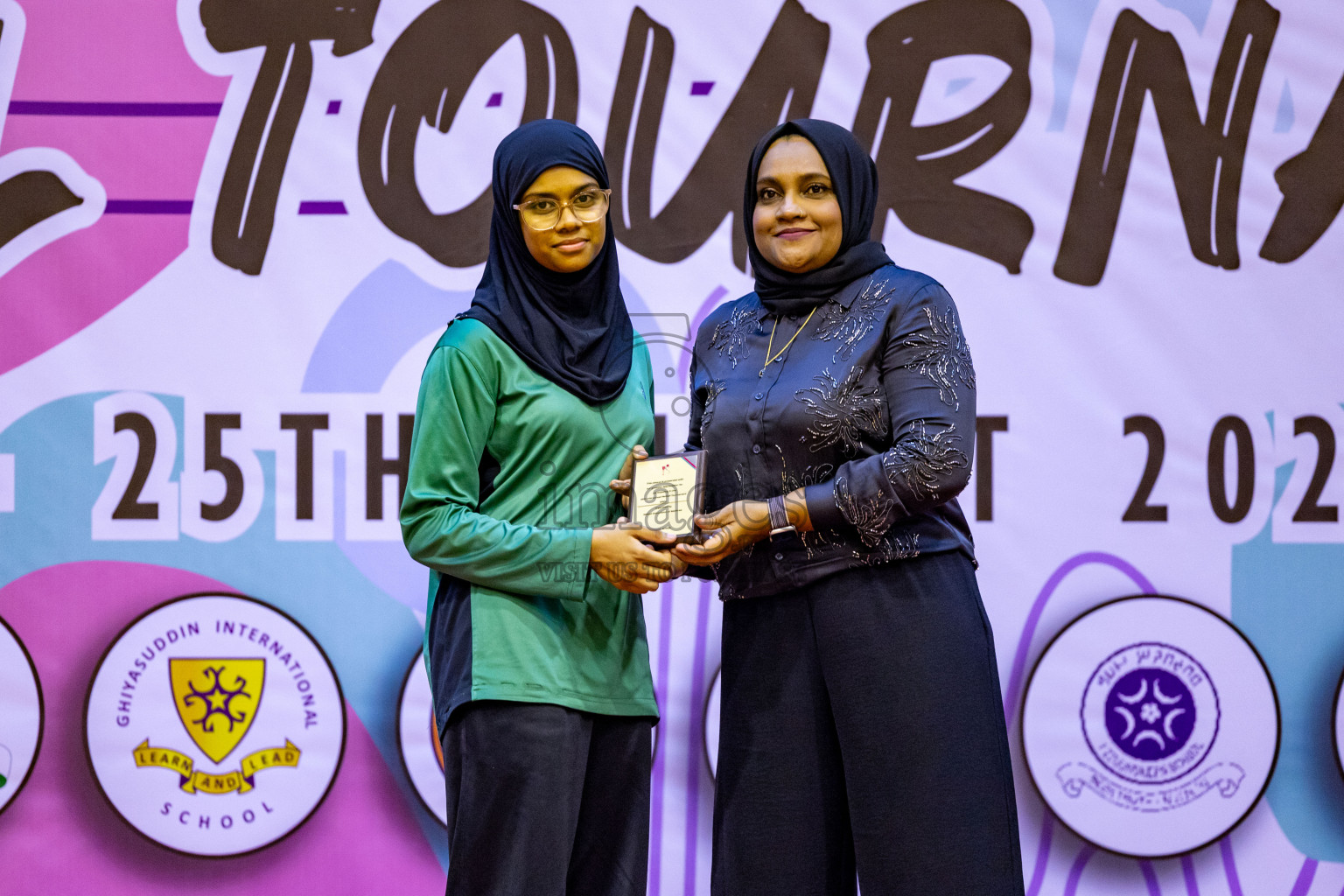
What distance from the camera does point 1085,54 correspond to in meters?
2.52

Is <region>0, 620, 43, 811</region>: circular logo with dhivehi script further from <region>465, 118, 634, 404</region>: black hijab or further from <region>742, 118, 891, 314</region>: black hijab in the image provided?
<region>742, 118, 891, 314</region>: black hijab

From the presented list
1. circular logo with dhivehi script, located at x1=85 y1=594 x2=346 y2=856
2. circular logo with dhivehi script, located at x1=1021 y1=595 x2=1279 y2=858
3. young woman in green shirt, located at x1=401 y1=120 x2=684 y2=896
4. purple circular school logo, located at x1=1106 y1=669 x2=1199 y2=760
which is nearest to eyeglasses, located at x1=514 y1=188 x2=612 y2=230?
young woman in green shirt, located at x1=401 y1=120 x2=684 y2=896

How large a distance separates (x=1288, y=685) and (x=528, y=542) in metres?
1.88

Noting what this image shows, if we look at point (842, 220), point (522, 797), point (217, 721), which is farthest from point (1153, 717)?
point (217, 721)

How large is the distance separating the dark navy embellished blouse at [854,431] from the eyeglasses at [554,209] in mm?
317

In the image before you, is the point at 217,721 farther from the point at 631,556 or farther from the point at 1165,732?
the point at 1165,732

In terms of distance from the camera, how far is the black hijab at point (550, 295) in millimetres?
1651

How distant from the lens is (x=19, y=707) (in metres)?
2.56

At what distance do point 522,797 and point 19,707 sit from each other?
1.64m

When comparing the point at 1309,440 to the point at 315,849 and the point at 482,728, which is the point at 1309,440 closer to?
the point at 482,728

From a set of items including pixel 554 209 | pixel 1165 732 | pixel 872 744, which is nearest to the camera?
pixel 872 744

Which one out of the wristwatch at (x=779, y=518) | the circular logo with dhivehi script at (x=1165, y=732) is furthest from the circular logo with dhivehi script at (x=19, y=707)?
the circular logo with dhivehi script at (x=1165, y=732)

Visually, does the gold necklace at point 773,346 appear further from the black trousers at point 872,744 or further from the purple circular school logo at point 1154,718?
the purple circular school logo at point 1154,718

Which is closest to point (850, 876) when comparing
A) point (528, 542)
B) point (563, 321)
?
point (528, 542)
